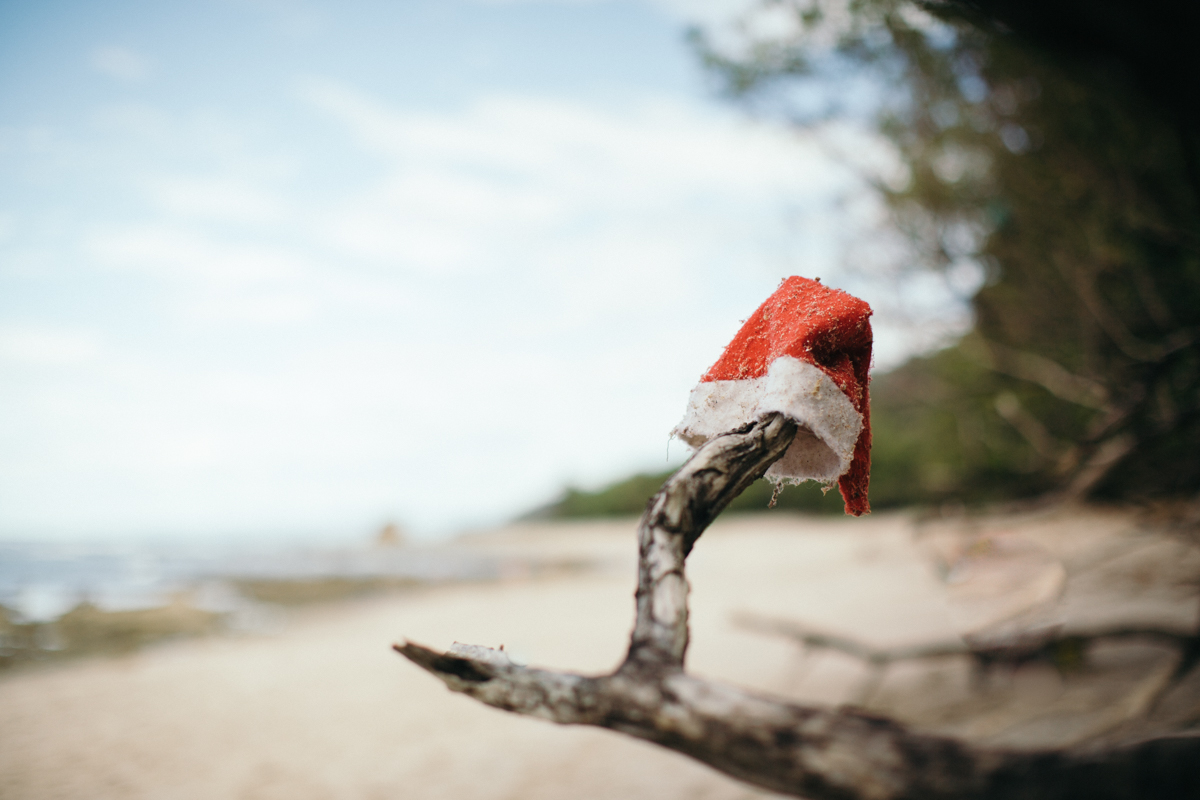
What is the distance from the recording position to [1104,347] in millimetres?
6336

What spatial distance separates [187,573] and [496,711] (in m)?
19.0

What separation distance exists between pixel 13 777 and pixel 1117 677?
9195mm

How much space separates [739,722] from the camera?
2.31 feet

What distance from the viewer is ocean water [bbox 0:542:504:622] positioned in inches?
575

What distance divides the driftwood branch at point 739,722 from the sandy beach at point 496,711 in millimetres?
2892

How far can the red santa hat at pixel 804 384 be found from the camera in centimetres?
104

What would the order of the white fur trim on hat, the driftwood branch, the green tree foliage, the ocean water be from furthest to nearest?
the ocean water < the green tree foliage < the white fur trim on hat < the driftwood branch

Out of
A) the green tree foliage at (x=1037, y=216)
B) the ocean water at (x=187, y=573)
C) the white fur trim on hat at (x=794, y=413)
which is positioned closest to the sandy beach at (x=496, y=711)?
the green tree foliage at (x=1037, y=216)

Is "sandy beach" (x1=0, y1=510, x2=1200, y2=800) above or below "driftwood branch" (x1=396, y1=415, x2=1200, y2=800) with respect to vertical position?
below

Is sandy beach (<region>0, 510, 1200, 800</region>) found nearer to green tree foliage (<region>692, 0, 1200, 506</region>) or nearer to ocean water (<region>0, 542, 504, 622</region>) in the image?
green tree foliage (<region>692, 0, 1200, 506</region>)

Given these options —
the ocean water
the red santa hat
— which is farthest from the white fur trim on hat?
the ocean water

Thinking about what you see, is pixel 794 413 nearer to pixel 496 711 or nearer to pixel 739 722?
pixel 739 722

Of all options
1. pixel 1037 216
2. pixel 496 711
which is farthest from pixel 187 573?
pixel 1037 216

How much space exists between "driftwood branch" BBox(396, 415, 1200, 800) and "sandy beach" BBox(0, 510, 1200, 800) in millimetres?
2892
